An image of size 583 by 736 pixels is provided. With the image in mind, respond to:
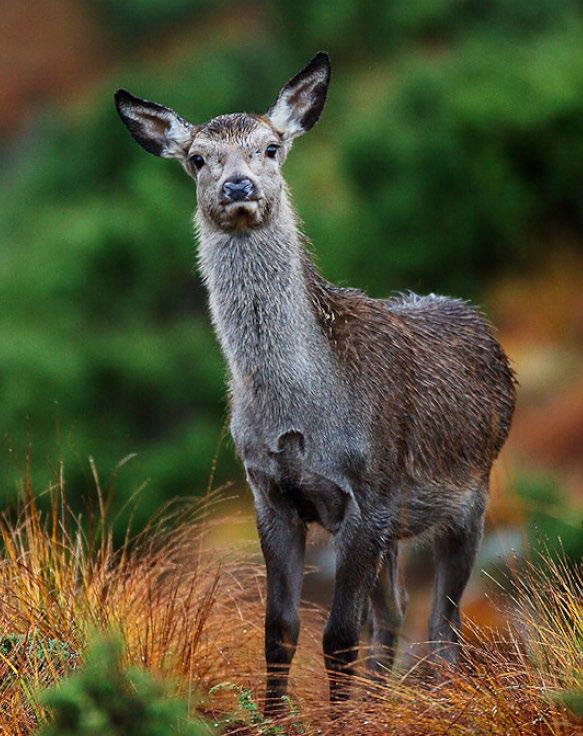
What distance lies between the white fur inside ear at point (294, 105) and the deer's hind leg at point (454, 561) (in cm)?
219

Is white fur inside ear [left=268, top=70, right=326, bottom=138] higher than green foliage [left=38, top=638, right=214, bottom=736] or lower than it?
higher

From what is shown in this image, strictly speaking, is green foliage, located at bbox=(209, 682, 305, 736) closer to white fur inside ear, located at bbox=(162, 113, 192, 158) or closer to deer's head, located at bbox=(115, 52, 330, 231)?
deer's head, located at bbox=(115, 52, 330, 231)

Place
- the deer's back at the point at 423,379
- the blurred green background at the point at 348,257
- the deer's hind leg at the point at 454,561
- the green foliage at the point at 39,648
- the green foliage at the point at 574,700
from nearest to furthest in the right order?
the green foliage at the point at 574,700, the green foliage at the point at 39,648, the deer's back at the point at 423,379, the deer's hind leg at the point at 454,561, the blurred green background at the point at 348,257

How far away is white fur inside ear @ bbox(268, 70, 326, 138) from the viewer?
339 inches

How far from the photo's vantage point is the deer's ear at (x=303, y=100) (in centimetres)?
862

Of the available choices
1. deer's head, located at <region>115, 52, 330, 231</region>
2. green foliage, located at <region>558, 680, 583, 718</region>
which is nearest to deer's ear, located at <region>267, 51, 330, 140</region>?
deer's head, located at <region>115, 52, 330, 231</region>

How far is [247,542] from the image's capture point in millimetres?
9250

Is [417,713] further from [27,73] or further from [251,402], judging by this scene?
[27,73]

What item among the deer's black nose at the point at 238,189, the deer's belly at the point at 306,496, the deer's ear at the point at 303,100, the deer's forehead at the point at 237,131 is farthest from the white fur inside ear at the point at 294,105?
the deer's belly at the point at 306,496

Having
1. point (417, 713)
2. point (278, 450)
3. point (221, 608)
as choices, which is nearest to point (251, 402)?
point (278, 450)

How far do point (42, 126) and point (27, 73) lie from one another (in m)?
4.80

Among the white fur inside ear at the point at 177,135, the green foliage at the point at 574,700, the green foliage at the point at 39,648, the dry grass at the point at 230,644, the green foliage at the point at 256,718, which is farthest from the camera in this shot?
the white fur inside ear at the point at 177,135

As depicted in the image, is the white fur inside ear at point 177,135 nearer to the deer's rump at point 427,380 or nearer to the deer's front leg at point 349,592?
the deer's rump at point 427,380

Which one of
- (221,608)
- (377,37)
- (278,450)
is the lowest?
(221,608)
